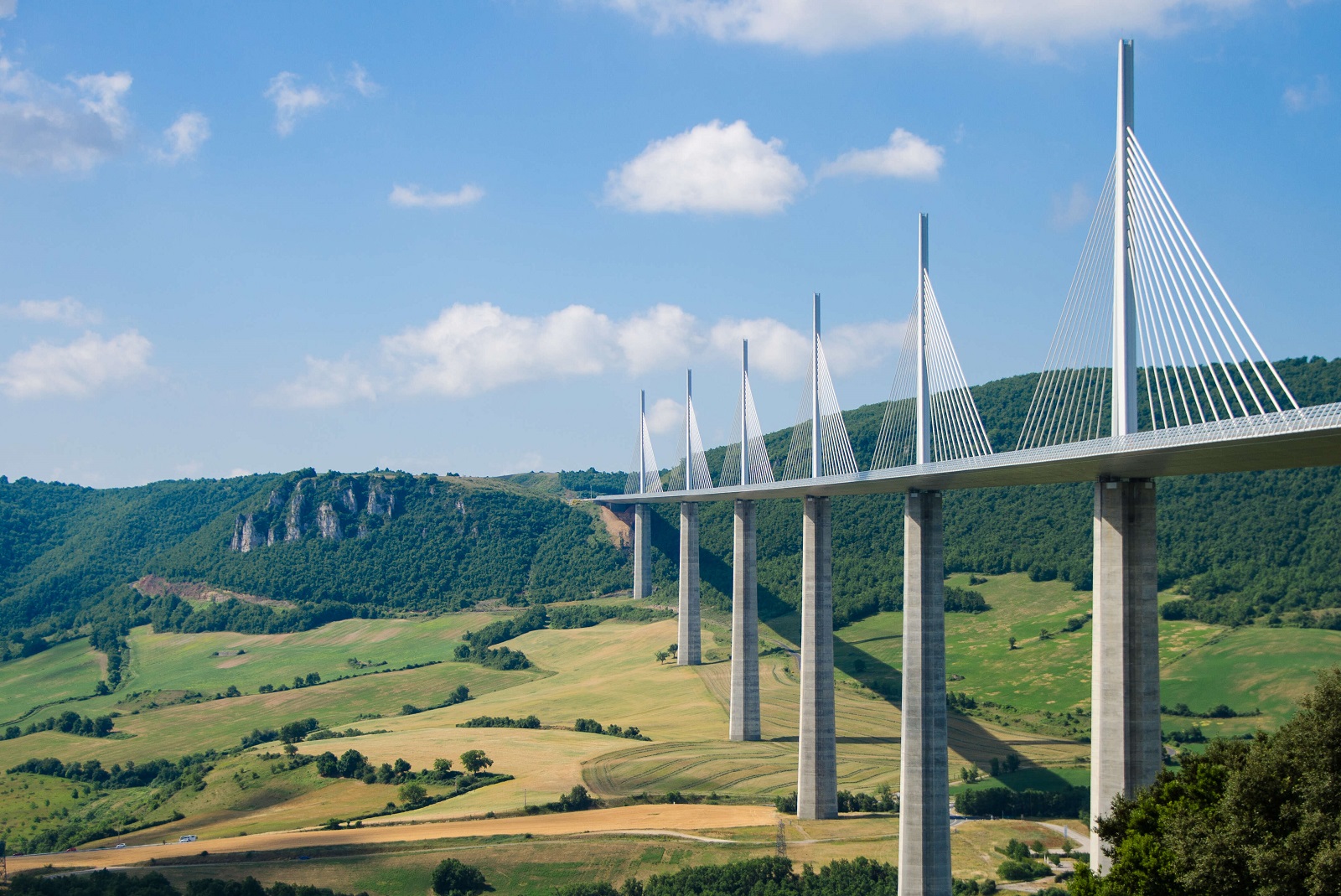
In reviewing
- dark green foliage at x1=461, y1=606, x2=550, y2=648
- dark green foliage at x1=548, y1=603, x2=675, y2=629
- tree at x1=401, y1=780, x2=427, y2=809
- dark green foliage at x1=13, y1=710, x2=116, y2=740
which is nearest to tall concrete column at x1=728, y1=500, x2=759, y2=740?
tree at x1=401, y1=780, x2=427, y2=809

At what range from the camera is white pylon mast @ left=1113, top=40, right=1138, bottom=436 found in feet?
101

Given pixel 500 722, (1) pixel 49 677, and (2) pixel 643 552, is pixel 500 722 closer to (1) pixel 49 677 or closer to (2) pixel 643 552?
(2) pixel 643 552

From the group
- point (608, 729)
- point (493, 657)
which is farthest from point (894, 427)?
point (493, 657)

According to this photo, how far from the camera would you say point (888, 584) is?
107312 mm

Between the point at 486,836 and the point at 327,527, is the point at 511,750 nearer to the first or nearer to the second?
the point at 486,836

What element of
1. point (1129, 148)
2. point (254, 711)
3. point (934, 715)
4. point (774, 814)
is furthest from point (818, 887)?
point (254, 711)

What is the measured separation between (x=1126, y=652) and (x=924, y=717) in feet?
41.3

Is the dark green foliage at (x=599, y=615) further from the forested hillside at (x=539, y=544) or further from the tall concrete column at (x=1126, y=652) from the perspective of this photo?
the tall concrete column at (x=1126, y=652)

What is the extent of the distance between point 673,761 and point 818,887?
2344 centimetres

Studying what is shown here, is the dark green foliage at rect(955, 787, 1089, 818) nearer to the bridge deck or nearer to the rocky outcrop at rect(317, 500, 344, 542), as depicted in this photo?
the bridge deck

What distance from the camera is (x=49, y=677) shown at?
382ft

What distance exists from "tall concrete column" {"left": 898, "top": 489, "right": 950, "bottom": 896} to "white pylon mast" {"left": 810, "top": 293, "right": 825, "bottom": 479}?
12.8m

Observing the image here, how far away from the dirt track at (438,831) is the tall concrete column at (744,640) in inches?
671

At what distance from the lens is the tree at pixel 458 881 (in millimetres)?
44125
